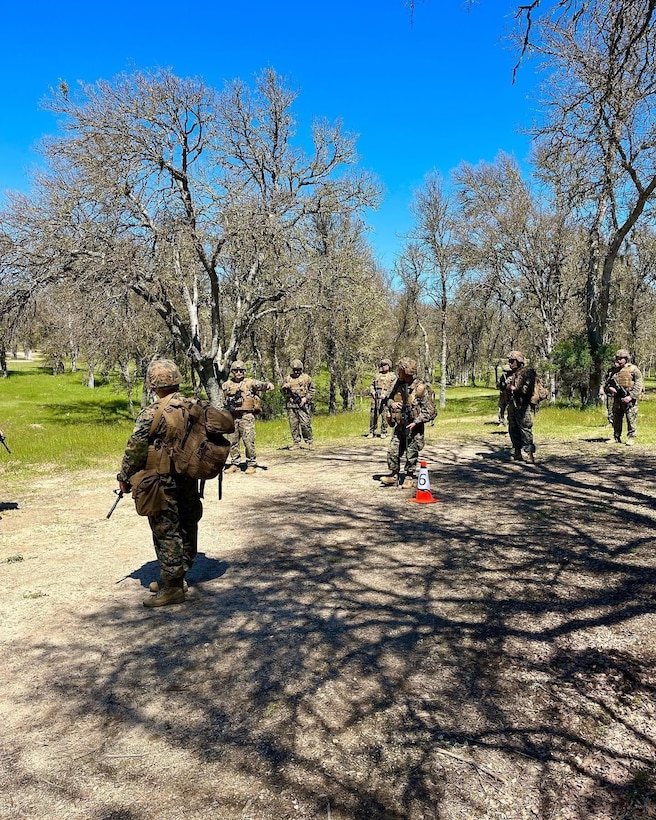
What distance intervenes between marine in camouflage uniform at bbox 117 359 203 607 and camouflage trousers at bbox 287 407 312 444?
362 inches

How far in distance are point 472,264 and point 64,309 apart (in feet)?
65.8

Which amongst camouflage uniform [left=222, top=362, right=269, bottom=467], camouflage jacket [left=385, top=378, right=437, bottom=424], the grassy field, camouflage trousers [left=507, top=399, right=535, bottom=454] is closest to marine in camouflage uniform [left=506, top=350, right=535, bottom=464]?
camouflage trousers [left=507, top=399, right=535, bottom=454]

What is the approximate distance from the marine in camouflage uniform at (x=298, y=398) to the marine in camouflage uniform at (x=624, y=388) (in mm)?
7117

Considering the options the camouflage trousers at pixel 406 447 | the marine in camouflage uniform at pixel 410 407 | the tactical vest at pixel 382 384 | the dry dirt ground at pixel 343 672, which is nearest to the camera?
the dry dirt ground at pixel 343 672

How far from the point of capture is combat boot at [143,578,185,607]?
484 cm

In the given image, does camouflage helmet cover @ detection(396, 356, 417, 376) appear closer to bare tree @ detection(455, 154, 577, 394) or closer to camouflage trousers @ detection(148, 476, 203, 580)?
camouflage trousers @ detection(148, 476, 203, 580)

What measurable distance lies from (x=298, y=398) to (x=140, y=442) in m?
9.35

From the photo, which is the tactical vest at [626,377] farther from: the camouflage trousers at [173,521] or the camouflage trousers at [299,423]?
the camouflage trousers at [173,521]

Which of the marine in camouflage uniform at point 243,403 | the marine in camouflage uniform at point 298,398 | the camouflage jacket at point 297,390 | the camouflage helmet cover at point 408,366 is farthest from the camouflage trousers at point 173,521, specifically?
the camouflage jacket at point 297,390

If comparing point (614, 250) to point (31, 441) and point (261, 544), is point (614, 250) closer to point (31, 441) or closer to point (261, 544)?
point (261, 544)

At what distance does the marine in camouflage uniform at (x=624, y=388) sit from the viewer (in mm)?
12070

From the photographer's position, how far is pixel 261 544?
661 cm

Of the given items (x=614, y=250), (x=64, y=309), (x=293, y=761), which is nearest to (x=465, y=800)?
(x=293, y=761)

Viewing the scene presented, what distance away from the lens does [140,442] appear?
4.70 m
